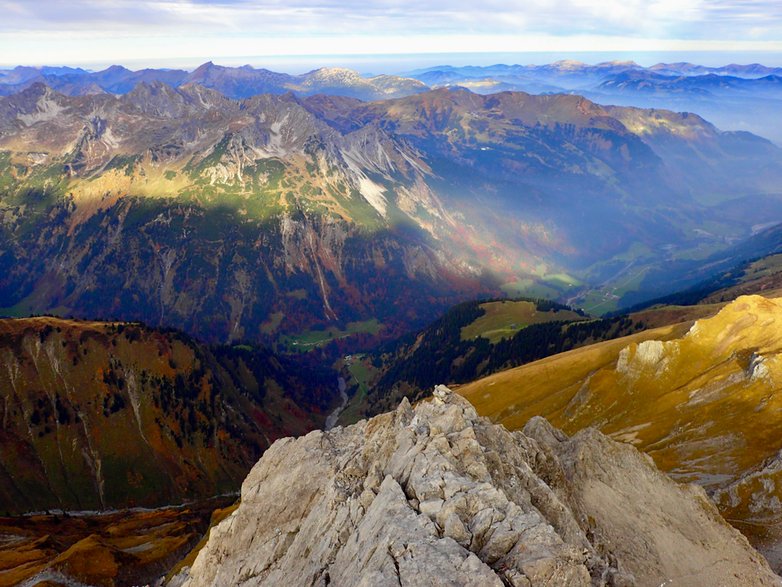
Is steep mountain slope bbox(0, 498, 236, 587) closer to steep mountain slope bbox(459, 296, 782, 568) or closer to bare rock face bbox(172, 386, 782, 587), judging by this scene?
bare rock face bbox(172, 386, 782, 587)

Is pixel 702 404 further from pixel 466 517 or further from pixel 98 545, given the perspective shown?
pixel 98 545

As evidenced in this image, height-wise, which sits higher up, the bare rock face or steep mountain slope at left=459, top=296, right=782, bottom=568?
the bare rock face

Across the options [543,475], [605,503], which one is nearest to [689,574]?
[605,503]

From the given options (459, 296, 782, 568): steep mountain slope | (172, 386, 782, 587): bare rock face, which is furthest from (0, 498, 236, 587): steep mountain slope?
(459, 296, 782, 568): steep mountain slope

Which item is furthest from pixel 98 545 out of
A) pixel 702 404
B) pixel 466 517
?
pixel 702 404

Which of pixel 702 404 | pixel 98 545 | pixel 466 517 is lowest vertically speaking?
pixel 98 545

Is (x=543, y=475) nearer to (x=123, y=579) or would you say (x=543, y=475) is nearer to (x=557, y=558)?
(x=557, y=558)
